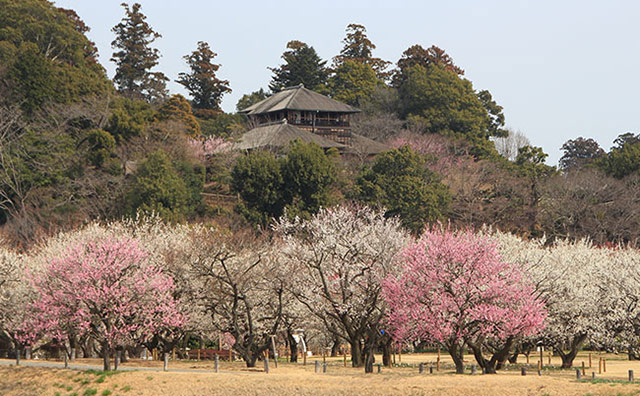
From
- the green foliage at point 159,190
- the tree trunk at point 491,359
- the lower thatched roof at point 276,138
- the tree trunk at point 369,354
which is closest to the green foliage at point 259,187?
the green foliage at point 159,190

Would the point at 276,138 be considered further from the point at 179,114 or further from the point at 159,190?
the point at 159,190

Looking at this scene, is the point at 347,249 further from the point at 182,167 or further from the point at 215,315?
the point at 182,167

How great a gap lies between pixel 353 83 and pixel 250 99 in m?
13.5

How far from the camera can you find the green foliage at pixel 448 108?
3457 inches

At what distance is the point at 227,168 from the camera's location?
7181 cm

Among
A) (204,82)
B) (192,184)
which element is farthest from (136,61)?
(192,184)

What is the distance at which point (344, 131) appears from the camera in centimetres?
8356

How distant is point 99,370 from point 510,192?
42.3 m

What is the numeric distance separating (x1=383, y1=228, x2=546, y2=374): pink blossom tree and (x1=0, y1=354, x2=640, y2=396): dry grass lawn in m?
1.57

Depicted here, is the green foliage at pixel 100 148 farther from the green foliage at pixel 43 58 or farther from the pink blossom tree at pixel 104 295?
the pink blossom tree at pixel 104 295

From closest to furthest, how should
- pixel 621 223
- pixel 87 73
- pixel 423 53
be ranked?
pixel 621 223 → pixel 87 73 → pixel 423 53

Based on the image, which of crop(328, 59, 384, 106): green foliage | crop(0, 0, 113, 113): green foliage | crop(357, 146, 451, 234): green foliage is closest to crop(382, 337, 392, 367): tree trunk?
crop(357, 146, 451, 234): green foliage

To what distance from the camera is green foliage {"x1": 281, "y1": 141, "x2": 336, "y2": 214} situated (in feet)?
205

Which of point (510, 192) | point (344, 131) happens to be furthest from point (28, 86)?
point (510, 192)
